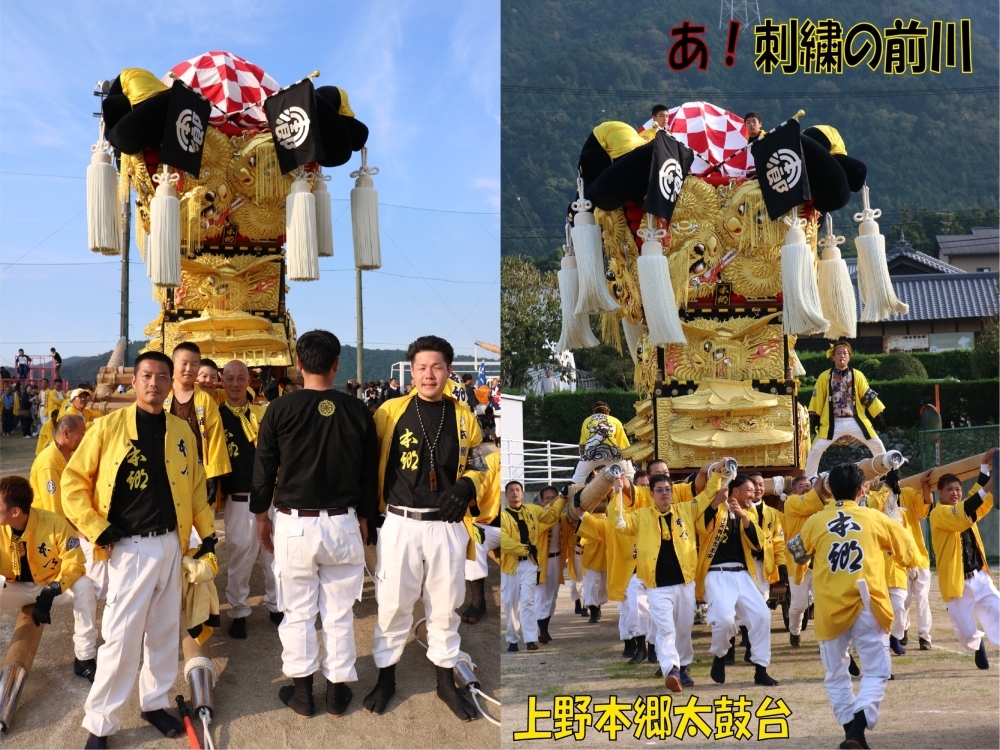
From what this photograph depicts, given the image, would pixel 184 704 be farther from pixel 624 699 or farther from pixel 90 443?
pixel 624 699

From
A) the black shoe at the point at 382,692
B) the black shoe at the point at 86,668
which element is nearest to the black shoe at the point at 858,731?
the black shoe at the point at 382,692

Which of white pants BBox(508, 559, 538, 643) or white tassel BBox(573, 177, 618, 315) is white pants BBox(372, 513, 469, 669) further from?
white pants BBox(508, 559, 538, 643)

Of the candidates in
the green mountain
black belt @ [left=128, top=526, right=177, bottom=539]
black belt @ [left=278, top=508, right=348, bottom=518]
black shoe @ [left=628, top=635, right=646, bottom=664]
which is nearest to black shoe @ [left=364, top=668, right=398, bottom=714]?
black belt @ [left=278, top=508, right=348, bottom=518]

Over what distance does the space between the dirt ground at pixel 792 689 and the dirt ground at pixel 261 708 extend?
385 millimetres

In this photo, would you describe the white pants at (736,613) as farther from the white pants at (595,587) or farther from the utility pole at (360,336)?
the utility pole at (360,336)

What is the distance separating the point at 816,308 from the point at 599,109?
705 inches

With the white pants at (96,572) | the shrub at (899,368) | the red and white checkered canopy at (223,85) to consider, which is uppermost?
the red and white checkered canopy at (223,85)

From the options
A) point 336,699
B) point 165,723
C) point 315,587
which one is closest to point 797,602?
point 336,699

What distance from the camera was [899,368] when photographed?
12312mm

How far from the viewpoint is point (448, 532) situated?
378cm

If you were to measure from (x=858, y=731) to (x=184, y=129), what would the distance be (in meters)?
5.26

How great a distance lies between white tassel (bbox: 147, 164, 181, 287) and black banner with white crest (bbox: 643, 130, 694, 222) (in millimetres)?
2988

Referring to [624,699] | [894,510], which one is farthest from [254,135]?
[894,510]

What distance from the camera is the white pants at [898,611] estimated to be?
558cm
